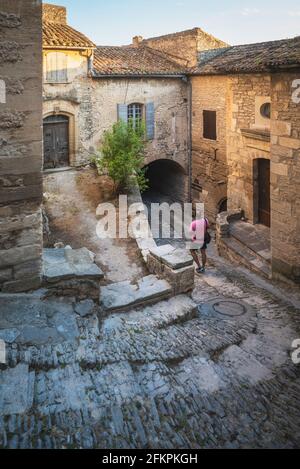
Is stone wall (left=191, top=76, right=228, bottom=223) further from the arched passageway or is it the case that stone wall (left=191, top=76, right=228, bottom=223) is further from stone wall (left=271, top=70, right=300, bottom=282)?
stone wall (left=271, top=70, right=300, bottom=282)

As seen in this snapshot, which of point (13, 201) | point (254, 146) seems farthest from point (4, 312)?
point (254, 146)

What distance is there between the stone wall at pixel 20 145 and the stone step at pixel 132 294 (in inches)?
44.2

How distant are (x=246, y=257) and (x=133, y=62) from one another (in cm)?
1100

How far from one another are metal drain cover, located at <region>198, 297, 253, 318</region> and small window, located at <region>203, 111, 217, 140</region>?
425 inches

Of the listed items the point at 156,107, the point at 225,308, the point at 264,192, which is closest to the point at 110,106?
the point at 156,107

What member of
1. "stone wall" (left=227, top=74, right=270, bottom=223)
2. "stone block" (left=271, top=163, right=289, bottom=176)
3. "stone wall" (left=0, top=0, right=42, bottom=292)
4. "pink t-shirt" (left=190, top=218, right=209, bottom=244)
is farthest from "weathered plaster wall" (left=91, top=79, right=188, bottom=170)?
"stone wall" (left=0, top=0, right=42, bottom=292)

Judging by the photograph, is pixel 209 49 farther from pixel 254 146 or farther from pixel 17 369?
pixel 17 369

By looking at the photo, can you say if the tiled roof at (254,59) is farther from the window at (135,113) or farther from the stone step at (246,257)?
the stone step at (246,257)

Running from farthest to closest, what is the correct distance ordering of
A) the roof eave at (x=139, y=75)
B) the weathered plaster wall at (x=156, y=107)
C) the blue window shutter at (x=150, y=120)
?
the blue window shutter at (x=150, y=120) < the weathered plaster wall at (x=156, y=107) < the roof eave at (x=139, y=75)

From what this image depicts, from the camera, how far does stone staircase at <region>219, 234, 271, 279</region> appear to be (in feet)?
34.2

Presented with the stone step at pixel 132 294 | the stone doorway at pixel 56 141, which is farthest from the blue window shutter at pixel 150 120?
the stone step at pixel 132 294

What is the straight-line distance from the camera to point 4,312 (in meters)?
5.35

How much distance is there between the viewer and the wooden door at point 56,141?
1614cm

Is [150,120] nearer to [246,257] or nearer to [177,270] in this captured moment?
[246,257]
